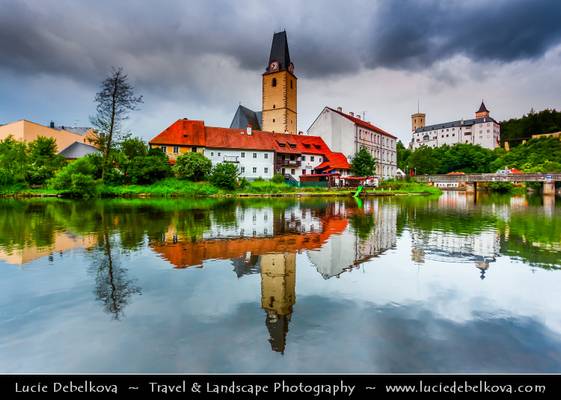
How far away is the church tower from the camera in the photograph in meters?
67.0

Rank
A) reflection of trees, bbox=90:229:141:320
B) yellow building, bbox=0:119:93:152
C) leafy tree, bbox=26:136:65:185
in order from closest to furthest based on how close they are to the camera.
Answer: reflection of trees, bbox=90:229:141:320 < leafy tree, bbox=26:136:65:185 < yellow building, bbox=0:119:93:152

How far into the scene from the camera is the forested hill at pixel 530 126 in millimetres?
126812

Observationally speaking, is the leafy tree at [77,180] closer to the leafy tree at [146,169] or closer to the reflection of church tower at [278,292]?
the leafy tree at [146,169]

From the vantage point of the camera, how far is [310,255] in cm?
980

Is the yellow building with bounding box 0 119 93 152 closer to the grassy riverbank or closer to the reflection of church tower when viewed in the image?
the grassy riverbank

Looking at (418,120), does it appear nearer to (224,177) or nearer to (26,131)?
(224,177)

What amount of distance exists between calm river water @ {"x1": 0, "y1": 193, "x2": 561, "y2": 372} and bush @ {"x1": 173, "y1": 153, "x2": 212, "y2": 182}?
32.8m

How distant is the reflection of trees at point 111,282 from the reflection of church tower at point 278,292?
2.55m

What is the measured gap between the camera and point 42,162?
4403 cm

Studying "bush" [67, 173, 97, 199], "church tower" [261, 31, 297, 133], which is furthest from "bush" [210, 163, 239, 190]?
"church tower" [261, 31, 297, 133]

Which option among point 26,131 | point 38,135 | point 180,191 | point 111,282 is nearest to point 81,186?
point 180,191

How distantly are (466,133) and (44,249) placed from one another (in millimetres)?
163456

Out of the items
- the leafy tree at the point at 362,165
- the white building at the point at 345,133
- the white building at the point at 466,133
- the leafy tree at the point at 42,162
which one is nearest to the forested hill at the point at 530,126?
the white building at the point at 466,133
